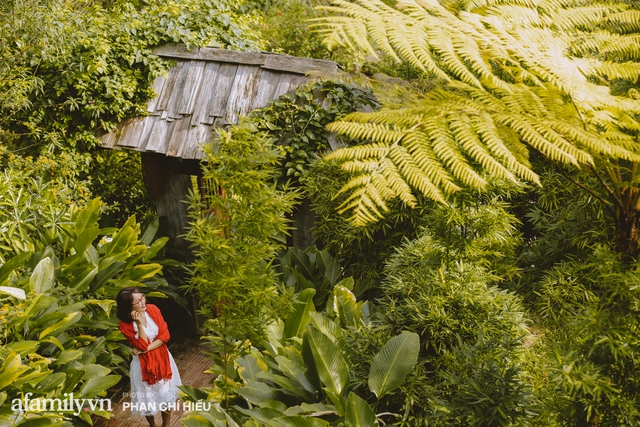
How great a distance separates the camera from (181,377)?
541 cm

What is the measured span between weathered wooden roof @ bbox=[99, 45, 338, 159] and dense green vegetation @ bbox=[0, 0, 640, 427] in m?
0.16

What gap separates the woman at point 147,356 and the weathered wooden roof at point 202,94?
61.6 inches

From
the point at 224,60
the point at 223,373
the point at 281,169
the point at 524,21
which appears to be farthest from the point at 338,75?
the point at 223,373

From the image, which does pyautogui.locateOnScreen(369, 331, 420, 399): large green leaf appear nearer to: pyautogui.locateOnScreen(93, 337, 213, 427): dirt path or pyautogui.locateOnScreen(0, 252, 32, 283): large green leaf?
pyautogui.locateOnScreen(93, 337, 213, 427): dirt path

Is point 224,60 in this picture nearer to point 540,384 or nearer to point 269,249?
point 269,249

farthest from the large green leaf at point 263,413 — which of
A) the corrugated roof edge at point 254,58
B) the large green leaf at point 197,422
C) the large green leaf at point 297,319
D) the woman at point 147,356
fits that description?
the corrugated roof edge at point 254,58

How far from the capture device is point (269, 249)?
3443 millimetres

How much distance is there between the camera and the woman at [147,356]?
13.4 ft

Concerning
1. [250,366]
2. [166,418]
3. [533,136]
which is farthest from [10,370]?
[533,136]

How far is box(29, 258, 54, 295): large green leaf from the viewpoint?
165 inches

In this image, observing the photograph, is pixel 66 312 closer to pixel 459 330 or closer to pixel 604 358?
pixel 459 330

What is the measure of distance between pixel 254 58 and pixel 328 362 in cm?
316

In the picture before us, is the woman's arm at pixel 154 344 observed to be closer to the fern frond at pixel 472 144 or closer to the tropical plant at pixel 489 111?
the tropical plant at pixel 489 111

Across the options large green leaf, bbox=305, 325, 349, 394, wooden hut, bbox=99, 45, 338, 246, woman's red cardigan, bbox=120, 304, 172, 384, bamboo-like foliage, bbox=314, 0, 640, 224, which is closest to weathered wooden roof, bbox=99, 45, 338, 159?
wooden hut, bbox=99, 45, 338, 246
